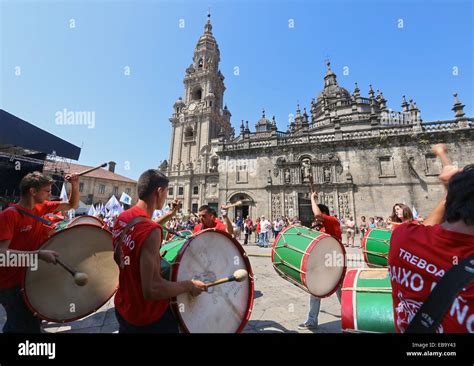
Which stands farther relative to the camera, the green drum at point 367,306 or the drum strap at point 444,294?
the green drum at point 367,306

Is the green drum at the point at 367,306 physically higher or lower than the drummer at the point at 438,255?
lower

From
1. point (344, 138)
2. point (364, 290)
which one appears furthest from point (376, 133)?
point (364, 290)

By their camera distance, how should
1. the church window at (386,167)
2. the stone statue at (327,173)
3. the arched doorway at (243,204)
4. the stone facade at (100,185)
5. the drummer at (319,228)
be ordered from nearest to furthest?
the drummer at (319,228)
the church window at (386,167)
the stone statue at (327,173)
the arched doorway at (243,204)
the stone facade at (100,185)

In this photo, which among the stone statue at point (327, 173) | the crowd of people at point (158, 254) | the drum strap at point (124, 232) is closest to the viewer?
the crowd of people at point (158, 254)

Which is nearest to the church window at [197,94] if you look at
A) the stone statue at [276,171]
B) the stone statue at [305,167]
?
the stone statue at [276,171]

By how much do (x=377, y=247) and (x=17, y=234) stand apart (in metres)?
6.87

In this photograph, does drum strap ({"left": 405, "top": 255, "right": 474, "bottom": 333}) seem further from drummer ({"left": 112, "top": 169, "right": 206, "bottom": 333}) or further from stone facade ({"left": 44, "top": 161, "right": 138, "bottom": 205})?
stone facade ({"left": 44, "top": 161, "right": 138, "bottom": 205})

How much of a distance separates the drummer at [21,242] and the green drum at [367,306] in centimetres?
309

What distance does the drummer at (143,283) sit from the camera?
1.58 meters

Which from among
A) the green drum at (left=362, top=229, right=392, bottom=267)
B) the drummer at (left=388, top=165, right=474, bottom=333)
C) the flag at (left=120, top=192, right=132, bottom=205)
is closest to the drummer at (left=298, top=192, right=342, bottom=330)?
the green drum at (left=362, top=229, right=392, bottom=267)

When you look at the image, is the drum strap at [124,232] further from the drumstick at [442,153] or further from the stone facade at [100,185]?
the stone facade at [100,185]

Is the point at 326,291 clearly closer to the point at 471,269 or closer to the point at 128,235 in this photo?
the point at 471,269

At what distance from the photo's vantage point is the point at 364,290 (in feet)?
8.17

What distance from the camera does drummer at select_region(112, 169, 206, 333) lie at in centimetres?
158
